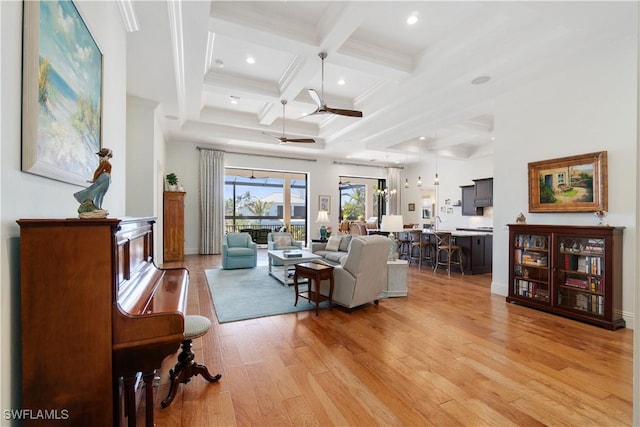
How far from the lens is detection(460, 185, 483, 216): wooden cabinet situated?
9.00 metres

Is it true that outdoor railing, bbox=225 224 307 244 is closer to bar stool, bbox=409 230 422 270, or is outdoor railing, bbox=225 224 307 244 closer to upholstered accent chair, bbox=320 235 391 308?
bar stool, bbox=409 230 422 270

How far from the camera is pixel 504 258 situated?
4566mm

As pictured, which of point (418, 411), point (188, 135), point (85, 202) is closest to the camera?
point (85, 202)

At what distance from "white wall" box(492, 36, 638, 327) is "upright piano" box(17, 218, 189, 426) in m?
4.34

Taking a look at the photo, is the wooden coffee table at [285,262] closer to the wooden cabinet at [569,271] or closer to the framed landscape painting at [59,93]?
the wooden cabinet at [569,271]

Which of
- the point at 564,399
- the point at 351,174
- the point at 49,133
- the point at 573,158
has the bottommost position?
the point at 564,399

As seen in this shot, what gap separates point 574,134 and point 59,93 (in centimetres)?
522

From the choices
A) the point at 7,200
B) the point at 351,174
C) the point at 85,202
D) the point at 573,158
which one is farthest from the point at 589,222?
the point at 351,174

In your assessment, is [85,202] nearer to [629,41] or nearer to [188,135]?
[629,41]

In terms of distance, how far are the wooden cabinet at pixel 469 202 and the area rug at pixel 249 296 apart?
6749mm

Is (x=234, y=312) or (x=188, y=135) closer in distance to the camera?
(x=234, y=312)

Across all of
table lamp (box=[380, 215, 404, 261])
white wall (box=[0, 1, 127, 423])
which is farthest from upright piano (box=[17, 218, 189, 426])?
table lamp (box=[380, 215, 404, 261])

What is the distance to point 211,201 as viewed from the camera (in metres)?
8.38

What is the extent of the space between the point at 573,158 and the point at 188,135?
311 inches
